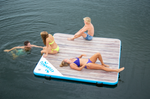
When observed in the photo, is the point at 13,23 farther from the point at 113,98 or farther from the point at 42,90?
the point at 113,98

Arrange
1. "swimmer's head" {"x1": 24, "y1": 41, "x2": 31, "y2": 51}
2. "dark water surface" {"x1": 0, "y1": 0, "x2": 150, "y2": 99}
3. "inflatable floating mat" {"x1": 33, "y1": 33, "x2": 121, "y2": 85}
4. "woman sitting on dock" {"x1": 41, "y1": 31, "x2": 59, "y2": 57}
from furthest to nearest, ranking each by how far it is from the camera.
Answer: "swimmer's head" {"x1": 24, "y1": 41, "x2": 31, "y2": 51}
"woman sitting on dock" {"x1": 41, "y1": 31, "x2": 59, "y2": 57}
"inflatable floating mat" {"x1": 33, "y1": 33, "x2": 121, "y2": 85}
"dark water surface" {"x1": 0, "y1": 0, "x2": 150, "y2": 99}

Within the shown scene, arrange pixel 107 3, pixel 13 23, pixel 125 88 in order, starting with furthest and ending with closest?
1. pixel 107 3
2. pixel 13 23
3. pixel 125 88

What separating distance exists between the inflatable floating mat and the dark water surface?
36cm

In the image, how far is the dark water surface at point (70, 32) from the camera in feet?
21.1

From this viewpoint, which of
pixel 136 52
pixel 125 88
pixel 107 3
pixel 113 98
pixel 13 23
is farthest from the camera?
pixel 107 3

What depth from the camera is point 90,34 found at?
8641 mm

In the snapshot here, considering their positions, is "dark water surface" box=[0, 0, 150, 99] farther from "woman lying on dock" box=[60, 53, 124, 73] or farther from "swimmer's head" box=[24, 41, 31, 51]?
"woman lying on dock" box=[60, 53, 124, 73]

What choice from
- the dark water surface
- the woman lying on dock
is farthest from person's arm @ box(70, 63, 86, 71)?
the dark water surface

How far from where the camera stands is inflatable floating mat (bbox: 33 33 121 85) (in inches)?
259

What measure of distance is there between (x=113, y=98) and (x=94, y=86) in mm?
919

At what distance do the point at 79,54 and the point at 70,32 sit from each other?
2811 mm

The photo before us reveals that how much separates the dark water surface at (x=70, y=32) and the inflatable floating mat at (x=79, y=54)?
36 centimetres

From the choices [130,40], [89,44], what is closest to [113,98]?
[89,44]

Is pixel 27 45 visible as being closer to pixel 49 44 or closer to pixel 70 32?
pixel 49 44
